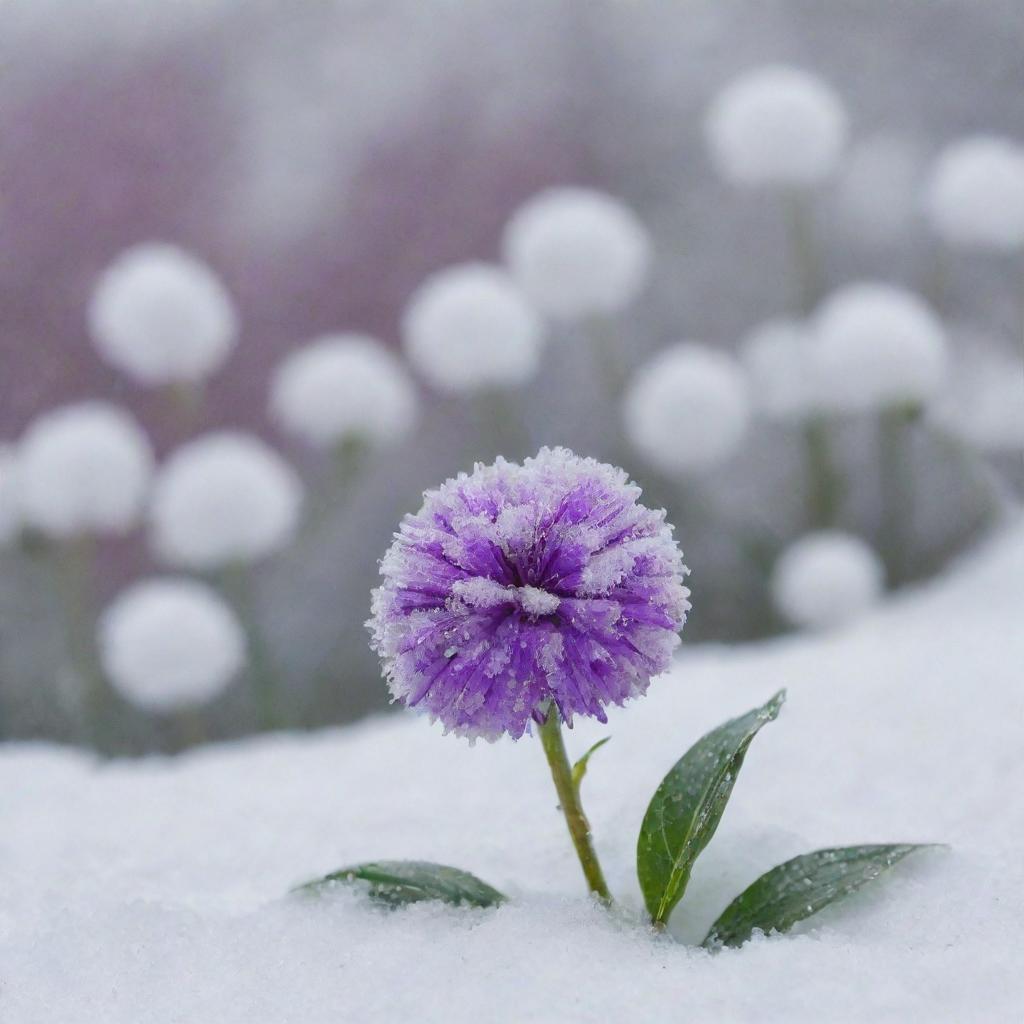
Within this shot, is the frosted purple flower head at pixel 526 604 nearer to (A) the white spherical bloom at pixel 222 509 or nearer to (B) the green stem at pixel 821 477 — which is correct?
(A) the white spherical bloom at pixel 222 509

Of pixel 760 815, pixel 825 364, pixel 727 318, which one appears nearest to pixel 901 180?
pixel 727 318

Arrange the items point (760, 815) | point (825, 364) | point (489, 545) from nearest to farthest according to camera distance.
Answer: point (489, 545)
point (760, 815)
point (825, 364)

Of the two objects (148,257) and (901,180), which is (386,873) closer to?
(148,257)

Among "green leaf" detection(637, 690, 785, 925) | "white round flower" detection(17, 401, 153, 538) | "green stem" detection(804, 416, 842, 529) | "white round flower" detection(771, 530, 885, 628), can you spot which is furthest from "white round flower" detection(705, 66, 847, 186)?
"green leaf" detection(637, 690, 785, 925)

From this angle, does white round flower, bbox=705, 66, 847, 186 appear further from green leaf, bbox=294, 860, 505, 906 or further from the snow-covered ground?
green leaf, bbox=294, 860, 505, 906

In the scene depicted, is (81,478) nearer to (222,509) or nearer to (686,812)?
(222,509)

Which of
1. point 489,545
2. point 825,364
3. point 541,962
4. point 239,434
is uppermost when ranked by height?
point 239,434

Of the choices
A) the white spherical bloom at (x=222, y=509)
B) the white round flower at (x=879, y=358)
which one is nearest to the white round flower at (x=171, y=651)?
the white spherical bloom at (x=222, y=509)

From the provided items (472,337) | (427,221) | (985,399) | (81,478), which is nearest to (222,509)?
(81,478)
